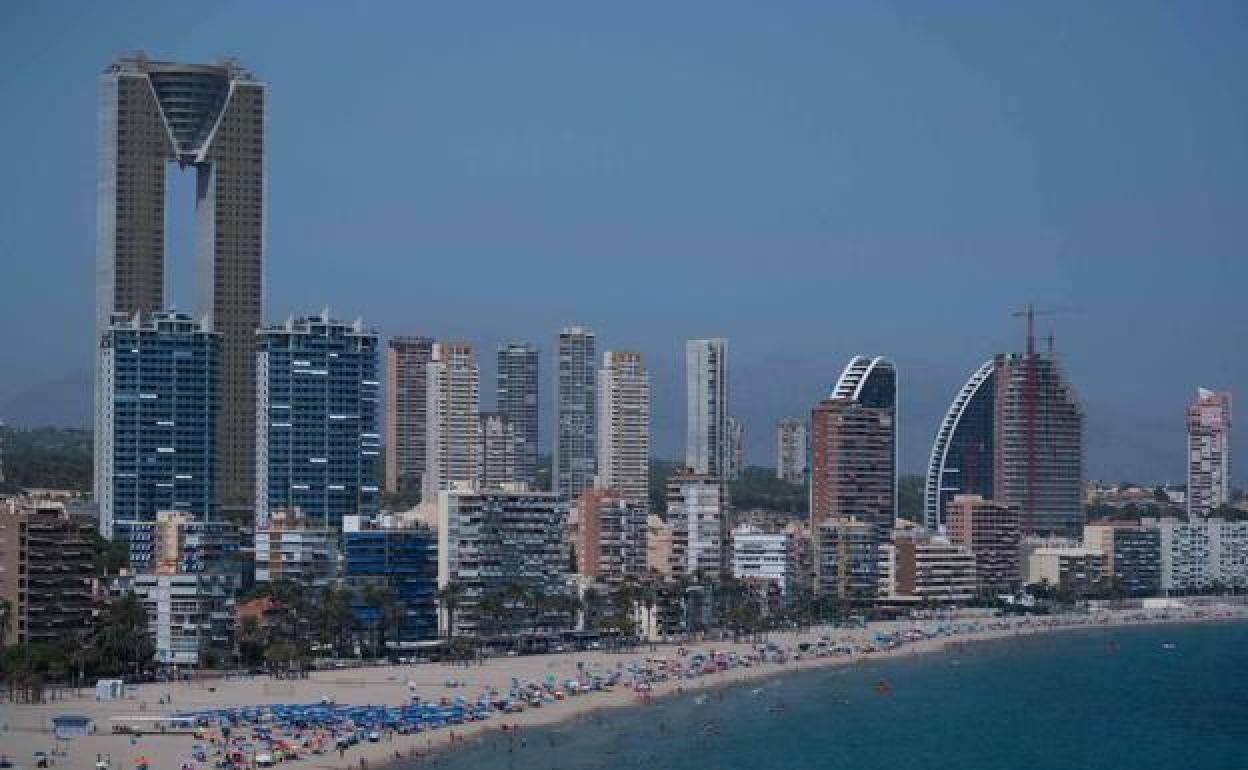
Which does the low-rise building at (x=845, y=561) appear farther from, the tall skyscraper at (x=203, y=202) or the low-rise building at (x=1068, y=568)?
the tall skyscraper at (x=203, y=202)

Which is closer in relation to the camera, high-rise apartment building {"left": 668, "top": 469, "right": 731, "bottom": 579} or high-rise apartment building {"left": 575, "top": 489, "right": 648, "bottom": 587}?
high-rise apartment building {"left": 575, "top": 489, "right": 648, "bottom": 587}

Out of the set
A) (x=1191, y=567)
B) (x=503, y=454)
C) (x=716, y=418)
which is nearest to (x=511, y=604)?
(x=503, y=454)

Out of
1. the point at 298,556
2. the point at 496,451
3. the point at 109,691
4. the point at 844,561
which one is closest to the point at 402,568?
the point at 298,556

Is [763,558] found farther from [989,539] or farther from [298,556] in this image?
[298,556]

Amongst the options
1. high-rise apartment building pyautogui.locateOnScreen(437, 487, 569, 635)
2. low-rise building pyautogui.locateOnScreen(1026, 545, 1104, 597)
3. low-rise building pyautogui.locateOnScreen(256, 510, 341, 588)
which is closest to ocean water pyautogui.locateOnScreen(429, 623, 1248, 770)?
high-rise apartment building pyautogui.locateOnScreen(437, 487, 569, 635)

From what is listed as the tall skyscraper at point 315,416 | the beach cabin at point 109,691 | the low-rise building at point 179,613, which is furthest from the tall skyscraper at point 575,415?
the beach cabin at point 109,691

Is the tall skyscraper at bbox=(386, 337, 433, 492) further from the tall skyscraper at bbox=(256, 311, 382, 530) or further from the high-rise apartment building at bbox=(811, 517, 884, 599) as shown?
the tall skyscraper at bbox=(256, 311, 382, 530)
